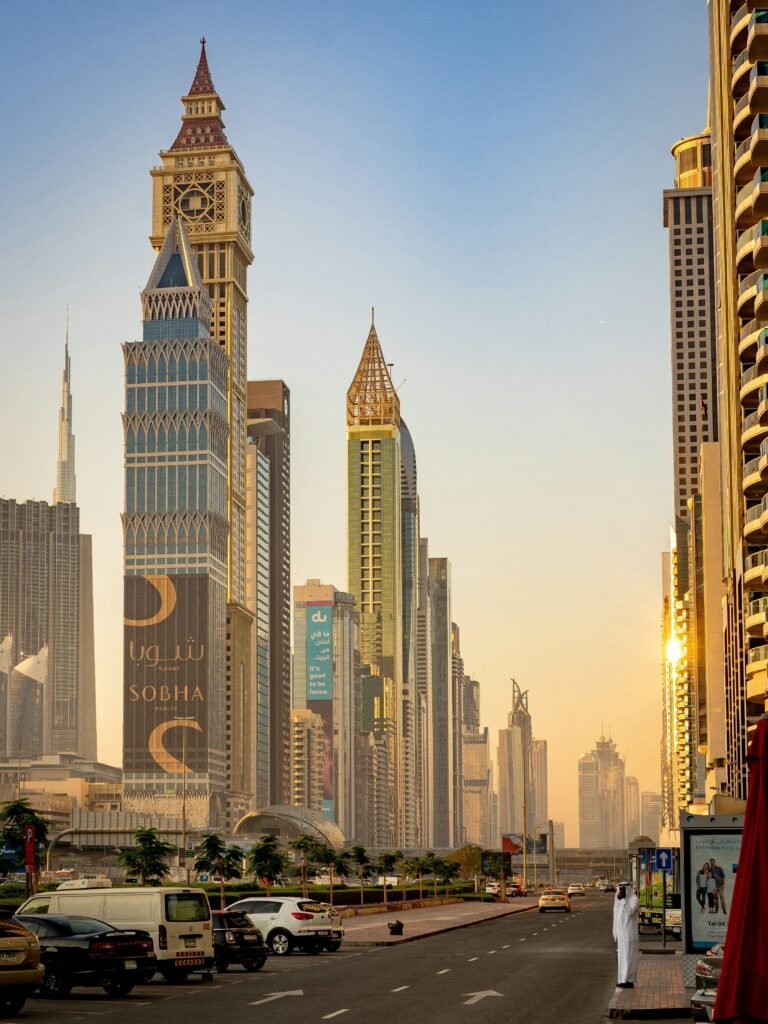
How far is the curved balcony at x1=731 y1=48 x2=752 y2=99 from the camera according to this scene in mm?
71750

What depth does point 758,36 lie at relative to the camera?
2746 inches

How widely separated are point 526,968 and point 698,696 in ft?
369

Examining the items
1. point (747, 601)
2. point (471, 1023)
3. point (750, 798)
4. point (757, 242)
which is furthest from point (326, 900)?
point (750, 798)

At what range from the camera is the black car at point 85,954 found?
102ft

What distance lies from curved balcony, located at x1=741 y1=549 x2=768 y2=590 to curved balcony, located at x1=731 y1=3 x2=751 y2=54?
77.4 feet

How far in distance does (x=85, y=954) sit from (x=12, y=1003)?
3643 millimetres

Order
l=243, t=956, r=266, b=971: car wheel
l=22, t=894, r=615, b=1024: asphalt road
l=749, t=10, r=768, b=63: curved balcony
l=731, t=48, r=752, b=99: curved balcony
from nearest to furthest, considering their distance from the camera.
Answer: l=22, t=894, r=615, b=1024: asphalt road < l=243, t=956, r=266, b=971: car wheel < l=749, t=10, r=768, b=63: curved balcony < l=731, t=48, r=752, b=99: curved balcony

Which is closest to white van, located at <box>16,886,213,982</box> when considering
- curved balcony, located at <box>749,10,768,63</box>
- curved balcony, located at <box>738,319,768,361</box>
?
curved balcony, located at <box>738,319,768,361</box>

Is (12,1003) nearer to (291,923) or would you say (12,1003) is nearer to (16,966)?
(16,966)

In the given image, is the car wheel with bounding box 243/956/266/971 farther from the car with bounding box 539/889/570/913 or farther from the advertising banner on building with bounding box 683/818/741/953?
the car with bounding box 539/889/570/913

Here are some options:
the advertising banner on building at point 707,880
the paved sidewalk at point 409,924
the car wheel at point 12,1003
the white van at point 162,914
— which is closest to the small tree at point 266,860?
the paved sidewalk at point 409,924

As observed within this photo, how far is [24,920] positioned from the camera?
31391 mm

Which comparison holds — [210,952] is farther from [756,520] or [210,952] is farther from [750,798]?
[756,520]

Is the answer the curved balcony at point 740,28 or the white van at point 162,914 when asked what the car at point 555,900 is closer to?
the curved balcony at point 740,28
